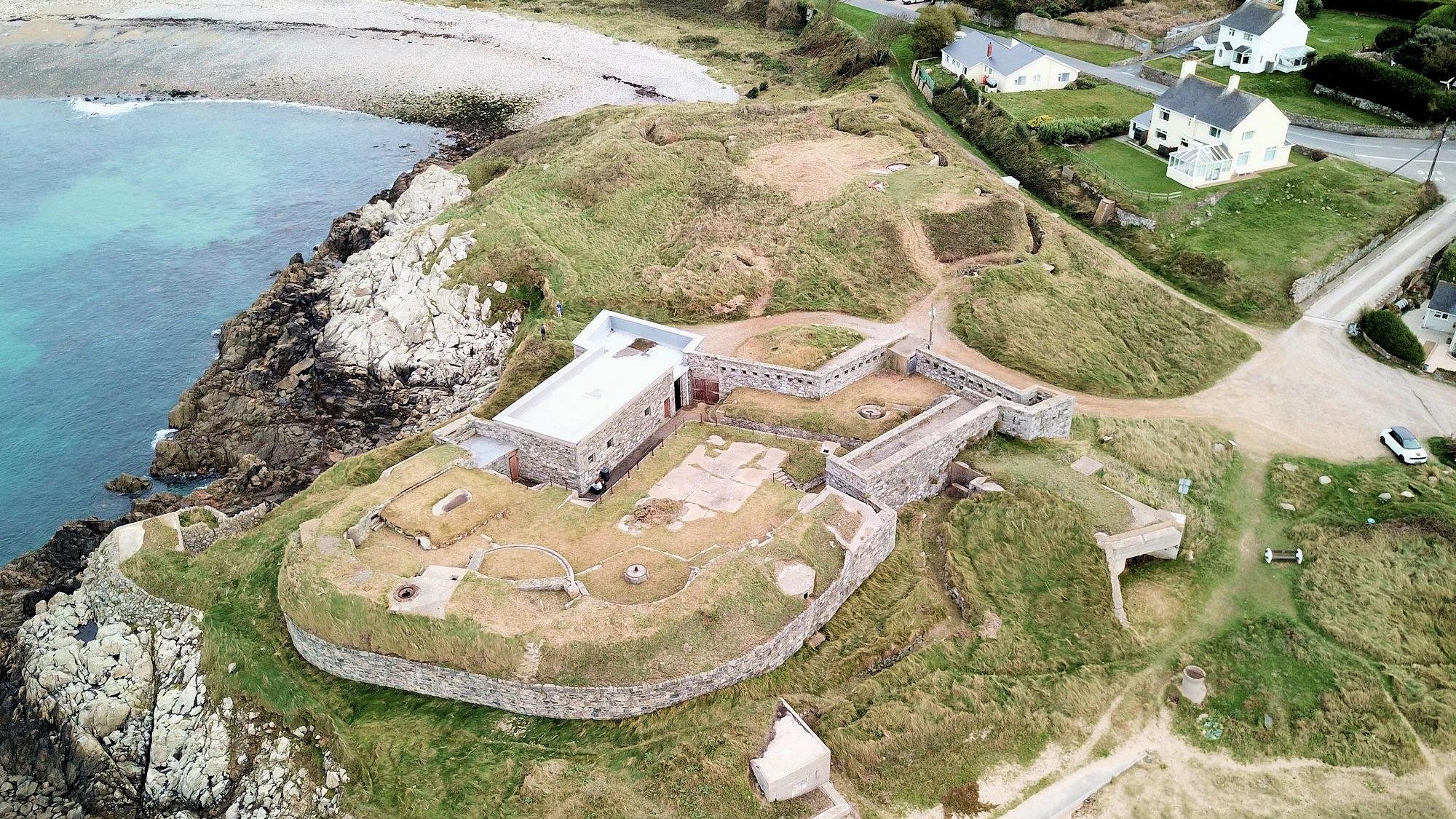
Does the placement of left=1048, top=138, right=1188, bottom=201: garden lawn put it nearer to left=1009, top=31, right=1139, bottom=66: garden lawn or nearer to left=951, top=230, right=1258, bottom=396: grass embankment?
left=951, top=230, right=1258, bottom=396: grass embankment

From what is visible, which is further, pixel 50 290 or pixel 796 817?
pixel 50 290

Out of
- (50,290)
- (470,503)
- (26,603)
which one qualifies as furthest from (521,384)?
(50,290)

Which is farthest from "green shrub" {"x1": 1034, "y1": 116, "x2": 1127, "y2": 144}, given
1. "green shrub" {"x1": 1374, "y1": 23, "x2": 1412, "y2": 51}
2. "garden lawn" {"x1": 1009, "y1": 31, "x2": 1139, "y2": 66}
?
"green shrub" {"x1": 1374, "y1": 23, "x2": 1412, "y2": 51}

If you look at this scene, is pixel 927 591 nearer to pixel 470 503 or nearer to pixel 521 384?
pixel 470 503

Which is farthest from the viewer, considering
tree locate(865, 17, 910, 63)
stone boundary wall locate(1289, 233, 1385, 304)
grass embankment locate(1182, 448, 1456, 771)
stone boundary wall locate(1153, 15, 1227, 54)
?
tree locate(865, 17, 910, 63)

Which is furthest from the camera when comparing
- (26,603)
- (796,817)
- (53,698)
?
(26,603)

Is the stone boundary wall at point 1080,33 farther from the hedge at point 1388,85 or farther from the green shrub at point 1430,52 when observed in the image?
the green shrub at point 1430,52

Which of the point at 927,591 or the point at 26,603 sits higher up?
the point at 927,591
